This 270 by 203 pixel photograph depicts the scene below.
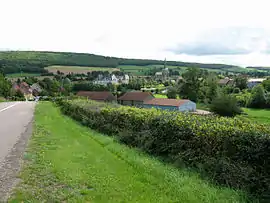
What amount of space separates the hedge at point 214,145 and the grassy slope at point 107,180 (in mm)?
379

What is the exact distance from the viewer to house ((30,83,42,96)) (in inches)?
4389

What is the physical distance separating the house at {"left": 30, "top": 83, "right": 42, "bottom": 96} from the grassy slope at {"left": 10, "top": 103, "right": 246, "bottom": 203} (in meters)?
108

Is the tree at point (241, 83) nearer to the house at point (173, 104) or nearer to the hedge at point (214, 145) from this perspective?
the house at point (173, 104)

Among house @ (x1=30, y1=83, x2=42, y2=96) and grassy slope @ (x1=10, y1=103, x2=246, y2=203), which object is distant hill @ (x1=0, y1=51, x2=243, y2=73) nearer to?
house @ (x1=30, y1=83, x2=42, y2=96)

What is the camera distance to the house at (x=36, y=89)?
111475mm

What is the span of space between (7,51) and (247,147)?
214m

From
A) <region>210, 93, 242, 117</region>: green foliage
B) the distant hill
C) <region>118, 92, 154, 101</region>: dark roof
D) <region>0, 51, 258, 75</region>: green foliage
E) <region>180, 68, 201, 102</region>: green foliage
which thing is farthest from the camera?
<region>0, 51, 258, 75</region>: green foliage

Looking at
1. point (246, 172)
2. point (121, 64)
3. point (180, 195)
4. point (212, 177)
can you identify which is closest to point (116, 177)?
point (180, 195)

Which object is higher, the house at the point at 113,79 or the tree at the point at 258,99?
the tree at the point at 258,99

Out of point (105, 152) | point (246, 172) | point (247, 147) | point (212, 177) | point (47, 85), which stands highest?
point (247, 147)

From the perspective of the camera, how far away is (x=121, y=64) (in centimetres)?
18862

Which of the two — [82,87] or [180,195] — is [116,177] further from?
[82,87]

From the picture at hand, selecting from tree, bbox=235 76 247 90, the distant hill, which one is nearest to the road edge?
the distant hill

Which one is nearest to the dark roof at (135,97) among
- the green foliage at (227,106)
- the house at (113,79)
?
the green foliage at (227,106)
